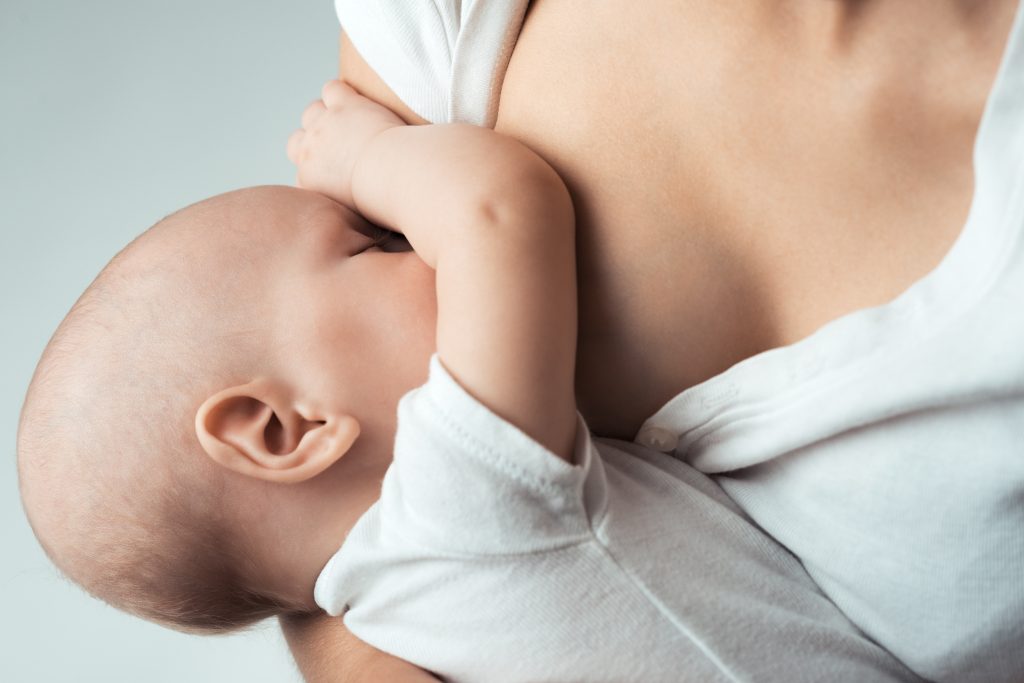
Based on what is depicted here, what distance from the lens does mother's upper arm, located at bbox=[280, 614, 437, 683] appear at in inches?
33.8

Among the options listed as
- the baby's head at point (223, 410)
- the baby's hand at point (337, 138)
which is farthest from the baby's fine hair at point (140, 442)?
the baby's hand at point (337, 138)

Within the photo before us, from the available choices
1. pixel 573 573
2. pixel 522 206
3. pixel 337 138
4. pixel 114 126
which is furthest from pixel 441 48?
pixel 114 126

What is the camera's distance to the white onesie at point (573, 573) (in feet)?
2.46

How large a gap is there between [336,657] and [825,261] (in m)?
0.52

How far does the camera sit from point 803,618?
31.8 inches

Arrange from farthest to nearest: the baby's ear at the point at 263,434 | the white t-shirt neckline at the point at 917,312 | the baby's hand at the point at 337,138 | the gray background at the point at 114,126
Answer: the gray background at the point at 114,126 < the baby's hand at the point at 337,138 < the baby's ear at the point at 263,434 < the white t-shirt neckline at the point at 917,312

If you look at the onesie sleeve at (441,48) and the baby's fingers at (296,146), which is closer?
the onesie sleeve at (441,48)

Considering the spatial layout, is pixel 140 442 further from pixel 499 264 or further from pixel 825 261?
pixel 825 261

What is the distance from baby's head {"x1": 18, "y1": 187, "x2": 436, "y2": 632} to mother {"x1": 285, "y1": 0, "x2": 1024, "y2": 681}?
14 cm

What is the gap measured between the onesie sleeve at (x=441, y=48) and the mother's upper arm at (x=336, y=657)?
46cm

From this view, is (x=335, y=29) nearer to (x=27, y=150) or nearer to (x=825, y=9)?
(x=27, y=150)

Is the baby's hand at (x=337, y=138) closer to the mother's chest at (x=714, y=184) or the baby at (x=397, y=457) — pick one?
the baby at (x=397, y=457)

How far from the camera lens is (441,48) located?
0.95 m

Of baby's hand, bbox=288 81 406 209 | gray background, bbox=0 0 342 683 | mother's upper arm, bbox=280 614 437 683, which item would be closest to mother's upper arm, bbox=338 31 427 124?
baby's hand, bbox=288 81 406 209
